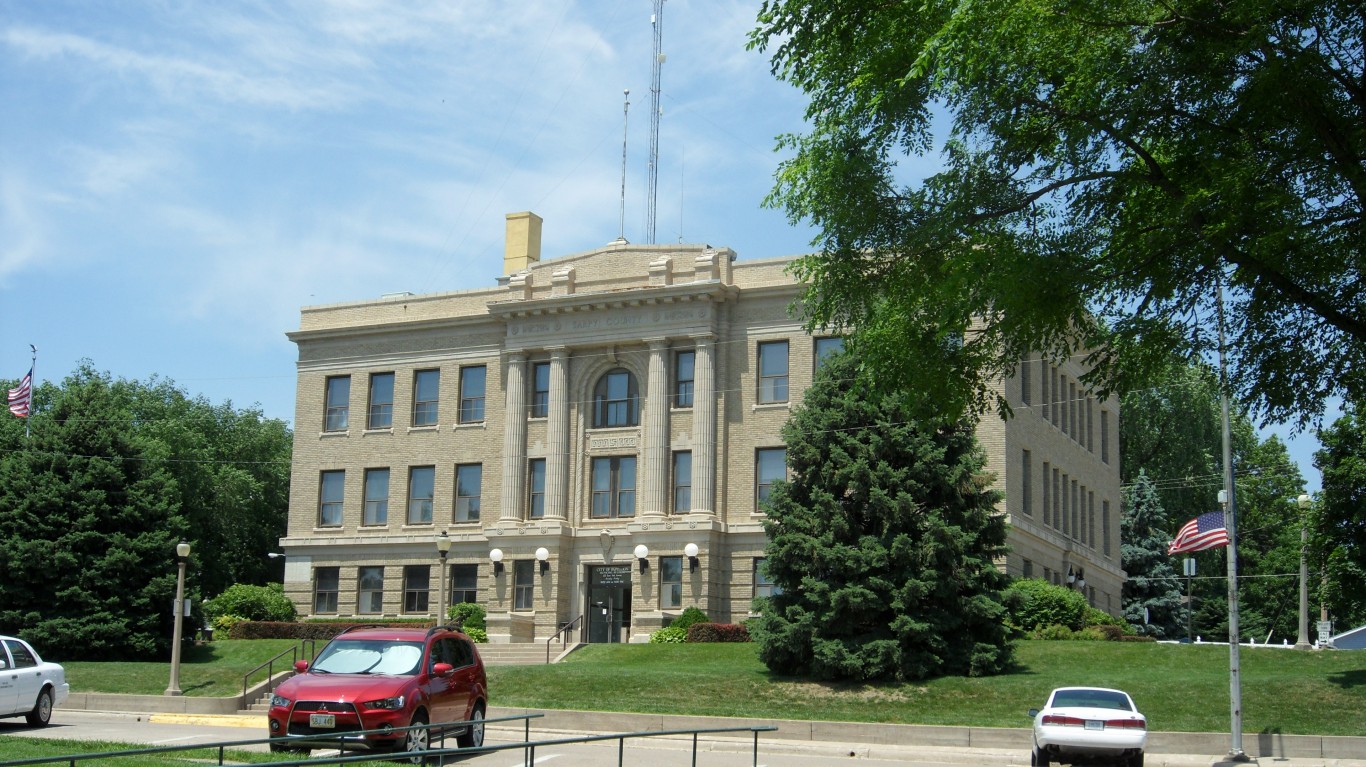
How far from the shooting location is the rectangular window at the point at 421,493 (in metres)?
52.4

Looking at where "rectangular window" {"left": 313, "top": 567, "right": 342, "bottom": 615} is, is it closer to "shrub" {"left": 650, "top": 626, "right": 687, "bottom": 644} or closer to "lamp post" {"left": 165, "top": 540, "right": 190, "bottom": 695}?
"shrub" {"left": 650, "top": 626, "right": 687, "bottom": 644}

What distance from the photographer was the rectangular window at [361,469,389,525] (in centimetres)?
5303

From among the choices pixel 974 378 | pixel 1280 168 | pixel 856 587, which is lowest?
pixel 856 587

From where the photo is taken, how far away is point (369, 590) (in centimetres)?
5253

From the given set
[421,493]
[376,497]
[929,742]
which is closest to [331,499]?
[376,497]

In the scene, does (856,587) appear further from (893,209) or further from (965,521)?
(893,209)

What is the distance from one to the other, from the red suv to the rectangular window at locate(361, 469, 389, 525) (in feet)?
105

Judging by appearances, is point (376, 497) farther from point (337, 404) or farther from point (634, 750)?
point (634, 750)

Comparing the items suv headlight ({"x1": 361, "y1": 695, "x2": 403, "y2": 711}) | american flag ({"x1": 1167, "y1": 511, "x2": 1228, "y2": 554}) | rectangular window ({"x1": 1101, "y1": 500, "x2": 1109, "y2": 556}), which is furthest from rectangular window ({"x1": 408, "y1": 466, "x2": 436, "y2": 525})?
suv headlight ({"x1": 361, "y1": 695, "x2": 403, "y2": 711})

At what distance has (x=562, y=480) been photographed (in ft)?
163

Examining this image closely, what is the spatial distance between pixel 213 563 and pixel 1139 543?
144 ft

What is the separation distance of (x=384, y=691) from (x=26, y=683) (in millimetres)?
8995

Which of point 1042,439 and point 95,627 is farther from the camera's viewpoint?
point 1042,439

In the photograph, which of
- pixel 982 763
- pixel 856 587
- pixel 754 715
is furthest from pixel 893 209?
pixel 856 587
